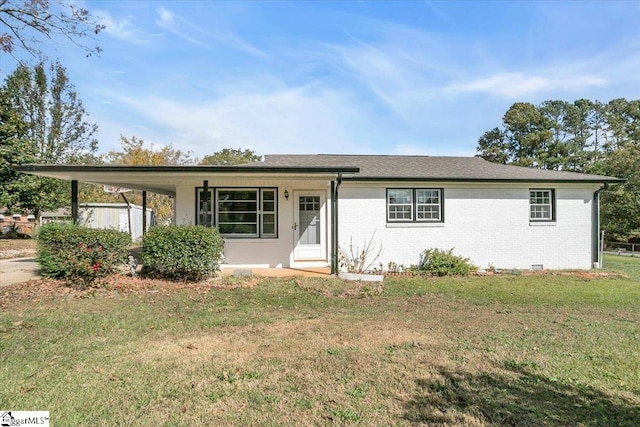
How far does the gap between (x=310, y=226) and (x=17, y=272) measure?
26.5ft

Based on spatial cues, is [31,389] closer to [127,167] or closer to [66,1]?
[127,167]

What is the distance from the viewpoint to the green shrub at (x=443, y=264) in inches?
426

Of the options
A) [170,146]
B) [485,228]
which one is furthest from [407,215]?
[170,146]

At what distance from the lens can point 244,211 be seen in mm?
11164

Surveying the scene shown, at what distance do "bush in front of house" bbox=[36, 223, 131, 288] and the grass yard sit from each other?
868 millimetres

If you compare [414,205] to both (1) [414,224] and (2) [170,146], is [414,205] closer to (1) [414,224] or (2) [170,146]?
(1) [414,224]

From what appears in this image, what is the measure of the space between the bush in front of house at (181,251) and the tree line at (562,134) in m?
34.2

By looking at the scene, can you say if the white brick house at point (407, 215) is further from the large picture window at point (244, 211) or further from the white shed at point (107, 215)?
the white shed at point (107, 215)

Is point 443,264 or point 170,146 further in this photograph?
point 170,146

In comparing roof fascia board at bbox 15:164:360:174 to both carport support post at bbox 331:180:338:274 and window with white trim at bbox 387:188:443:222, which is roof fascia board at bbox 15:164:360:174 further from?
window with white trim at bbox 387:188:443:222

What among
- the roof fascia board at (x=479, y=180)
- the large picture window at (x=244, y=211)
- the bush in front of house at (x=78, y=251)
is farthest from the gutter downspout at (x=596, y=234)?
the bush in front of house at (x=78, y=251)

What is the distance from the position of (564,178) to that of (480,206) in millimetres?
2873

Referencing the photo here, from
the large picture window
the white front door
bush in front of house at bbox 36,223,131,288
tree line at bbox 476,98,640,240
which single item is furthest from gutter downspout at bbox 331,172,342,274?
tree line at bbox 476,98,640,240

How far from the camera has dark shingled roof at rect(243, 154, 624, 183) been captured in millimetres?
11375
